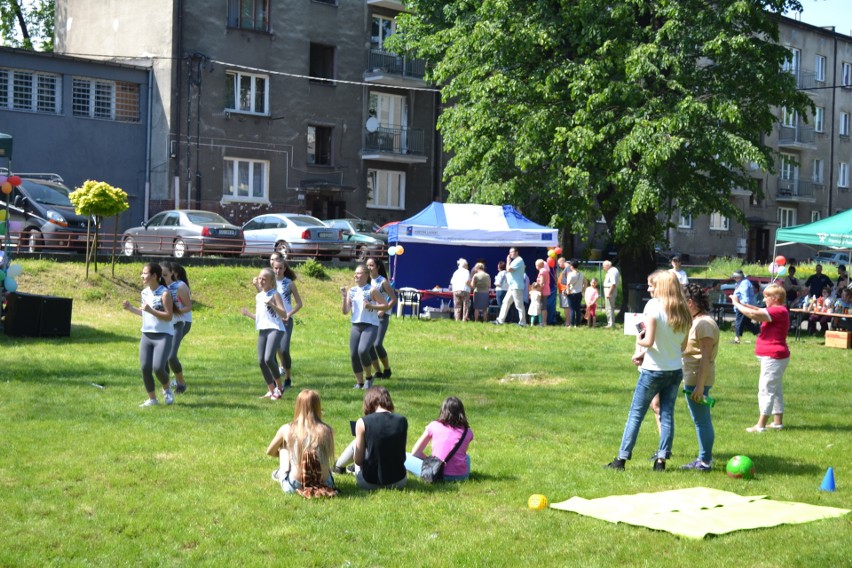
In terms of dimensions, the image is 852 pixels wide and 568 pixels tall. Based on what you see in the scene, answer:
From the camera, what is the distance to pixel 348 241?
115 feet

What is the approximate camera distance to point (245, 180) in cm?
4066

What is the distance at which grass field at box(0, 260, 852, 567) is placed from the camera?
7.23 metres

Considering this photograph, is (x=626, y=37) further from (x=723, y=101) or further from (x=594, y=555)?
(x=594, y=555)

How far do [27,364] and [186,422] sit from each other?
19.4 feet

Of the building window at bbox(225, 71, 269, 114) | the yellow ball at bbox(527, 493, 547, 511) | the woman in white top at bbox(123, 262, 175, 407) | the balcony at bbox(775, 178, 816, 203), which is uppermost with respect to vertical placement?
the building window at bbox(225, 71, 269, 114)

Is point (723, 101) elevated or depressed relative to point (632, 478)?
elevated

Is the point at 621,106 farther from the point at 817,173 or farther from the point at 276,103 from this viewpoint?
the point at 817,173

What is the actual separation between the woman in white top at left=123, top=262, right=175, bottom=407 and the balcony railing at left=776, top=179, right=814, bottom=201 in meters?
51.1

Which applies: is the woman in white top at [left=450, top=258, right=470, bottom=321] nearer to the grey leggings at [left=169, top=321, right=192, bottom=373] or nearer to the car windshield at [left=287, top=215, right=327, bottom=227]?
the car windshield at [left=287, top=215, right=327, bottom=227]

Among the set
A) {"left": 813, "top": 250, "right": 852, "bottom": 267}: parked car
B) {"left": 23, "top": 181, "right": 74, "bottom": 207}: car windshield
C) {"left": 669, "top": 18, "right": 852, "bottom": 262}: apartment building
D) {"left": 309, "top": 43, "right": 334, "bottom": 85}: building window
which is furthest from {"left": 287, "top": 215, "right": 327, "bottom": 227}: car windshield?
{"left": 669, "top": 18, "right": 852, "bottom": 262}: apartment building

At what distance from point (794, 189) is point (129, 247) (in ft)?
130

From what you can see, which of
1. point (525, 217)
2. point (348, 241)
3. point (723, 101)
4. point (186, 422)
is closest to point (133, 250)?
point (348, 241)

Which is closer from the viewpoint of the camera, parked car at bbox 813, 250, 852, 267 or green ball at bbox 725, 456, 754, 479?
green ball at bbox 725, 456, 754, 479

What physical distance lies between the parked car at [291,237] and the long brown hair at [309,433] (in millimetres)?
24482
